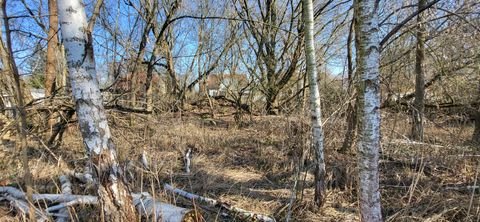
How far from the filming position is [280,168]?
15.7ft

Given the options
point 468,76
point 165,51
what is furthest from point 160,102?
point 468,76

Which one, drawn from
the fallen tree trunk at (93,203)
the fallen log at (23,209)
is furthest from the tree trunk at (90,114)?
the fallen log at (23,209)

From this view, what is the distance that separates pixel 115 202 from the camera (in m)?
2.44

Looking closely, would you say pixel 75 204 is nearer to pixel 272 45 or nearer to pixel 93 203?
pixel 93 203

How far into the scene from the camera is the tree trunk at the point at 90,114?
2.42 m

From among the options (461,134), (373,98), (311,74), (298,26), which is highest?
(298,26)

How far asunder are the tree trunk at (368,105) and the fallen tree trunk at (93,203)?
4.45 feet

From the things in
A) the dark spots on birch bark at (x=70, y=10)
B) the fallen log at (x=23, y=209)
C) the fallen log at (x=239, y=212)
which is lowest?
the fallen log at (x=239, y=212)

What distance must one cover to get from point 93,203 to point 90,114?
1028 mm

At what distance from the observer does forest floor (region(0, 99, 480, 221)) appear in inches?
124

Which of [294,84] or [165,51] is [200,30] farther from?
[294,84]

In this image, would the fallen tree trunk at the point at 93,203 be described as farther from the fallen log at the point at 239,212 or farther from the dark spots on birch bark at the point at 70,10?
the dark spots on birch bark at the point at 70,10

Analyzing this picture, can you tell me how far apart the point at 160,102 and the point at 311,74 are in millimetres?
4396

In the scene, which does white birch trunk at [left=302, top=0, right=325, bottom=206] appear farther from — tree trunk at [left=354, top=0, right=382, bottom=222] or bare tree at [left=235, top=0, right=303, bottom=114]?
bare tree at [left=235, top=0, right=303, bottom=114]
